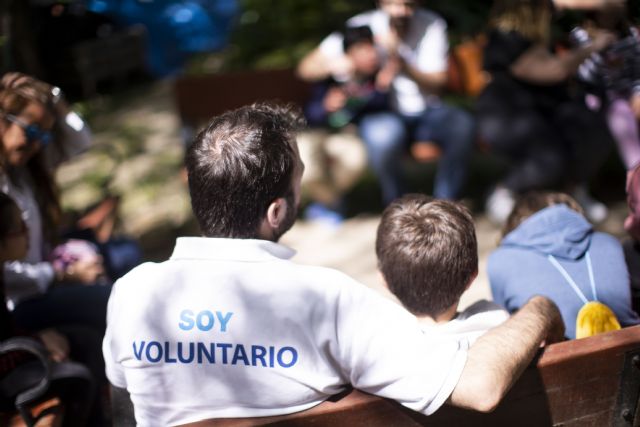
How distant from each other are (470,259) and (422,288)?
14 centimetres

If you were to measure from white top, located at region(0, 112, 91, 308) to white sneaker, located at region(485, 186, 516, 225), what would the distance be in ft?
8.04

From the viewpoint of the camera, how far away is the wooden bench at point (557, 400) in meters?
1.56

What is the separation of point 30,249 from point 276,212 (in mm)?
1484

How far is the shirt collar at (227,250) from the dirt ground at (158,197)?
7.40ft

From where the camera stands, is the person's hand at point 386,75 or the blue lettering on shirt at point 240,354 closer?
the blue lettering on shirt at point 240,354

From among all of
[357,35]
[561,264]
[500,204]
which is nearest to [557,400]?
[561,264]

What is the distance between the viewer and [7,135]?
272 cm

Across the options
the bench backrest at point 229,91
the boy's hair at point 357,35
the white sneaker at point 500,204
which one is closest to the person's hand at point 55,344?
the boy's hair at point 357,35

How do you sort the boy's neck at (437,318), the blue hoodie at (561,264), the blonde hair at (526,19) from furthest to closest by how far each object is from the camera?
the blonde hair at (526,19), the blue hoodie at (561,264), the boy's neck at (437,318)

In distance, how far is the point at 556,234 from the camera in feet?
7.58

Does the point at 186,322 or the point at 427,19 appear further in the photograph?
the point at 427,19

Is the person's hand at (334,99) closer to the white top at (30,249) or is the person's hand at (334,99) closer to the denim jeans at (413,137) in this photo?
the denim jeans at (413,137)

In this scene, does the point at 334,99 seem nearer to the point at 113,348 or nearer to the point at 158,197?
the point at 158,197

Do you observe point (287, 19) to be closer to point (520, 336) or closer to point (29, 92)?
point (29, 92)
